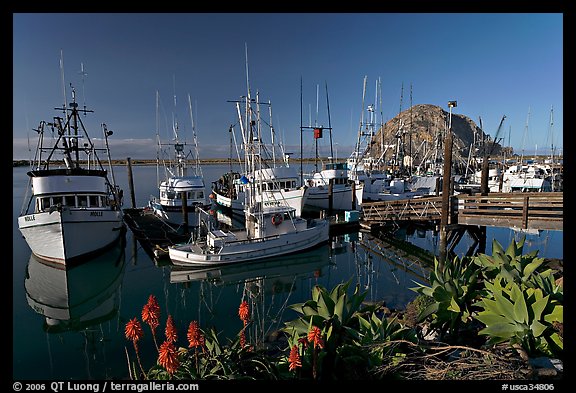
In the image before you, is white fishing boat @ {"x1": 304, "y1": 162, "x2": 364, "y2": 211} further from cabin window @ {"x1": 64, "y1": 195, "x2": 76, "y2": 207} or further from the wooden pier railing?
cabin window @ {"x1": 64, "y1": 195, "x2": 76, "y2": 207}

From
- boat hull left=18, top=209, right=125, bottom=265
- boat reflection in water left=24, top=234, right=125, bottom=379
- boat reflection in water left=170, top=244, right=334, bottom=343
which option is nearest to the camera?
boat reflection in water left=24, top=234, right=125, bottom=379

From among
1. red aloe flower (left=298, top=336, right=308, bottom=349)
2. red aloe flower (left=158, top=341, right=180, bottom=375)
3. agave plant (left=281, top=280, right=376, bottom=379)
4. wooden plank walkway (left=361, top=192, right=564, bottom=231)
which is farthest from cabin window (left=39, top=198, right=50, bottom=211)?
wooden plank walkway (left=361, top=192, right=564, bottom=231)

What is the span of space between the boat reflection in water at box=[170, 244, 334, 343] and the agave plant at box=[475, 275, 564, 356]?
6478 mm

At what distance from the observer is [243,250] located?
1738cm

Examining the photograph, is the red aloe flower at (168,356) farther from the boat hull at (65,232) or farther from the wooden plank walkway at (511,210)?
the boat hull at (65,232)

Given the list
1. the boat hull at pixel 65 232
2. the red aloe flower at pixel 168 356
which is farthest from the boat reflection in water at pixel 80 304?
the red aloe flower at pixel 168 356

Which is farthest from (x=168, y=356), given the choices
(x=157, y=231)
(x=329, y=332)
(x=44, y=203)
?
(x=157, y=231)

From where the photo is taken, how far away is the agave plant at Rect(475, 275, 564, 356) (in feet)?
16.3

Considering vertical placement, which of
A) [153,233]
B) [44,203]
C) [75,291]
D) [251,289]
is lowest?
[251,289]

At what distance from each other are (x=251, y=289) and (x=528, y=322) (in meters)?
11.8

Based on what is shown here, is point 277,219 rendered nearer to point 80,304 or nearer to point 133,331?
point 80,304
